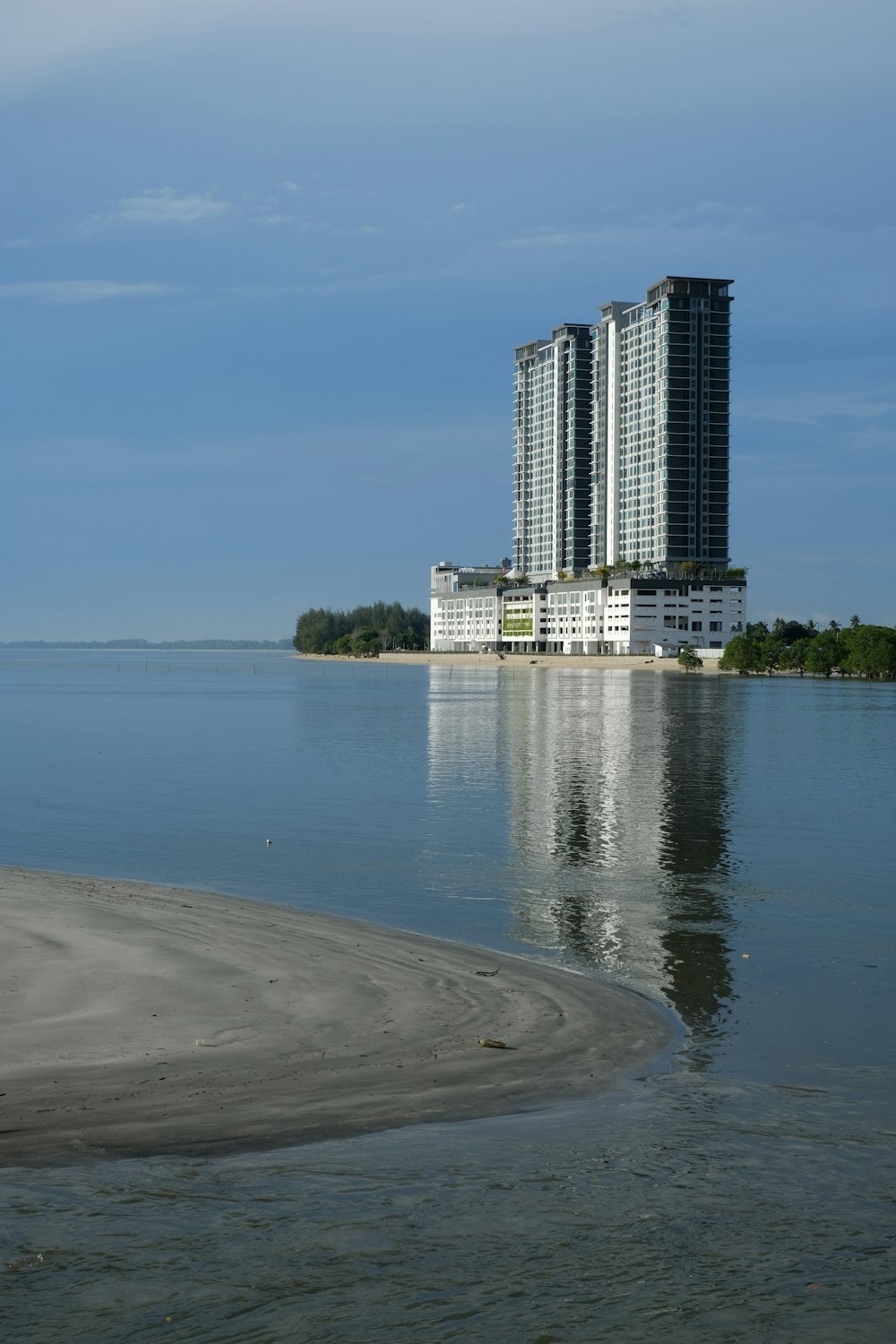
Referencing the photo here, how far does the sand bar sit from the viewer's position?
37.2 feet

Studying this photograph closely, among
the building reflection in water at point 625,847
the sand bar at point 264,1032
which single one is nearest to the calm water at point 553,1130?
the building reflection in water at point 625,847

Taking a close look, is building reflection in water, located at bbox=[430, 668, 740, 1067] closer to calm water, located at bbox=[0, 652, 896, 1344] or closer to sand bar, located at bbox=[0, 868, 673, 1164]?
calm water, located at bbox=[0, 652, 896, 1344]

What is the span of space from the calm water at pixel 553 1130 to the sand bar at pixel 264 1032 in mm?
677

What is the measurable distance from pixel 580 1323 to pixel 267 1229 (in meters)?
2.43

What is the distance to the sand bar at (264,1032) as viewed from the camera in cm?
1134

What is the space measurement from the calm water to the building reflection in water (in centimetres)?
13

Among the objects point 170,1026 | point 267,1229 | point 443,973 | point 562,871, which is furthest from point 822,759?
point 267,1229

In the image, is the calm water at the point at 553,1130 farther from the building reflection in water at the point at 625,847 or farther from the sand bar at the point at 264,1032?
the sand bar at the point at 264,1032

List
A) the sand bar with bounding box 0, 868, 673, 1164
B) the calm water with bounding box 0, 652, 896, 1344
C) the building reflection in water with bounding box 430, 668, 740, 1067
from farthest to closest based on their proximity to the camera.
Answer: the building reflection in water with bounding box 430, 668, 740, 1067 → the sand bar with bounding box 0, 868, 673, 1164 → the calm water with bounding box 0, 652, 896, 1344

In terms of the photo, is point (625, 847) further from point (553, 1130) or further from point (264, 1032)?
point (553, 1130)

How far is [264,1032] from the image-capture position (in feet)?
45.9

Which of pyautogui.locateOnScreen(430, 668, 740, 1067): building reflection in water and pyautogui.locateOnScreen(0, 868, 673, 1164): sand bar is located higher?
pyautogui.locateOnScreen(0, 868, 673, 1164): sand bar

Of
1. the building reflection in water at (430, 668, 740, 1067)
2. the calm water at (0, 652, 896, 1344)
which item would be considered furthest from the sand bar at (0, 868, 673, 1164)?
the building reflection in water at (430, 668, 740, 1067)

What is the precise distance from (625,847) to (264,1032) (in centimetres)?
1836
